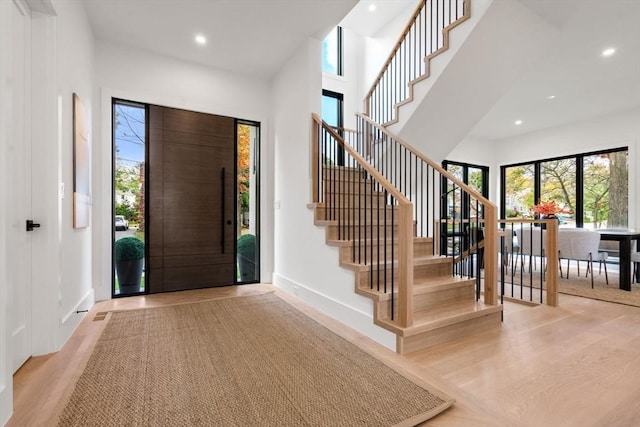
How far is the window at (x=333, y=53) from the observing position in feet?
18.6

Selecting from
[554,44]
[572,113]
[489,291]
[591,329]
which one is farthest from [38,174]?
[572,113]

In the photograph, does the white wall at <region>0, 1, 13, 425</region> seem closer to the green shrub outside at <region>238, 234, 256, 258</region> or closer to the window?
the green shrub outside at <region>238, 234, 256, 258</region>

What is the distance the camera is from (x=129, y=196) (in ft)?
11.8

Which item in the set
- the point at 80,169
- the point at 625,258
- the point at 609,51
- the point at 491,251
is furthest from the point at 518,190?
the point at 80,169

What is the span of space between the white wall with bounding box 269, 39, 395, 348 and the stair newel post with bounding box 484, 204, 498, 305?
1.13 m

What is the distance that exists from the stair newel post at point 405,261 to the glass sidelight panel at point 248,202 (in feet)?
8.72

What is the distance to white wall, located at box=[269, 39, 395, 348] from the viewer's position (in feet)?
8.79

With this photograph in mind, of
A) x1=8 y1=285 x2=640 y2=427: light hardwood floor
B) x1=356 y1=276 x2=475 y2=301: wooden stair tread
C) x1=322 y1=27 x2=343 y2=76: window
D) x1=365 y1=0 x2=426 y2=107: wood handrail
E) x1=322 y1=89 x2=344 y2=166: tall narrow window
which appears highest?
x1=322 y1=27 x2=343 y2=76: window

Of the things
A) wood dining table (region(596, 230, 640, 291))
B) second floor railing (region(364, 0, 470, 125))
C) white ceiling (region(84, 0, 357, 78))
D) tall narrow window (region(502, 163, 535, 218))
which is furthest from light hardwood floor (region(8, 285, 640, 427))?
tall narrow window (region(502, 163, 535, 218))

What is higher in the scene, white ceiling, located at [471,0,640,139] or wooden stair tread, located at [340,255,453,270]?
white ceiling, located at [471,0,640,139]

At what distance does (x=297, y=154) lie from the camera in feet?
12.0

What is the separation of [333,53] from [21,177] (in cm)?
526

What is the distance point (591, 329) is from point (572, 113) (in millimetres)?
5325

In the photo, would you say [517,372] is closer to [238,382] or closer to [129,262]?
[238,382]
